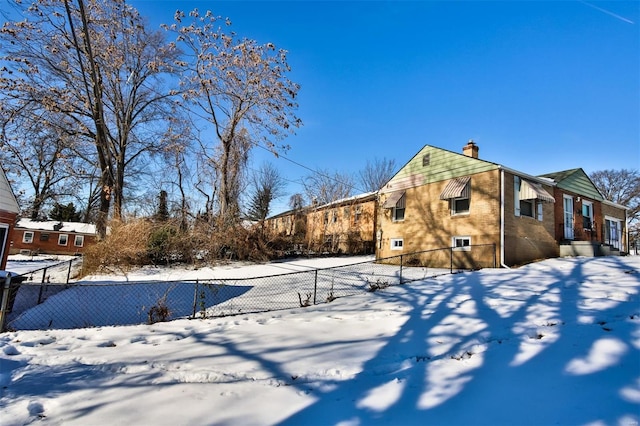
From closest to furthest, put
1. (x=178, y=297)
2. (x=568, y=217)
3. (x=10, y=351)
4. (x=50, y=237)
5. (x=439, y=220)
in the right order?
1. (x=10, y=351)
2. (x=178, y=297)
3. (x=439, y=220)
4. (x=568, y=217)
5. (x=50, y=237)

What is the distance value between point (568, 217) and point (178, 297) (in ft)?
60.1

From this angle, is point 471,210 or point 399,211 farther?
point 399,211

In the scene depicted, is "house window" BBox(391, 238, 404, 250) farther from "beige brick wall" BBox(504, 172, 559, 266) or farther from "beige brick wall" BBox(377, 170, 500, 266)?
"beige brick wall" BBox(504, 172, 559, 266)

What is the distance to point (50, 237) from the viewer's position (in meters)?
42.2

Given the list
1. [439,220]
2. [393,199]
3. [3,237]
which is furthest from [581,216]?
[3,237]

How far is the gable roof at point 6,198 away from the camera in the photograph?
1288 centimetres

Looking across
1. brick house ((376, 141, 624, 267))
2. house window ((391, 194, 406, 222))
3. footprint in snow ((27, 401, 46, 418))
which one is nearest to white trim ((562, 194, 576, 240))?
brick house ((376, 141, 624, 267))

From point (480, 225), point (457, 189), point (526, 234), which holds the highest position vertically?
point (457, 189)

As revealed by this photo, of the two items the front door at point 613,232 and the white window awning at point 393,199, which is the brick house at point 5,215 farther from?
the front door at point 613,232

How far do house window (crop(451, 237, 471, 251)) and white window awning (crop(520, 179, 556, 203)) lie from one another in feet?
9.33

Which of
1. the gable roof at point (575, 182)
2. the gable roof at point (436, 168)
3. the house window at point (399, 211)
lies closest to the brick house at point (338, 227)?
the house window at point (399, 211)

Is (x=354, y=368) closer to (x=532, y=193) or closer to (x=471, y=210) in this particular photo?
(x=471, y=210)

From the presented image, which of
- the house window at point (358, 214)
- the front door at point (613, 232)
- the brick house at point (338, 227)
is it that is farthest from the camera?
the house window at point (358, 214)

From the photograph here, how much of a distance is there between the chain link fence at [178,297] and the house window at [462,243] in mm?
203
